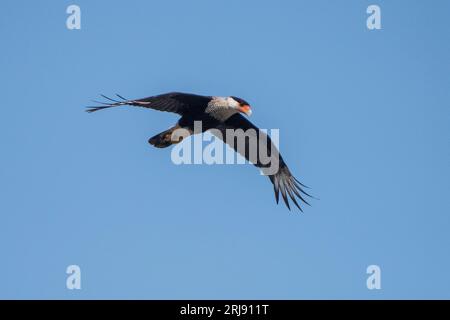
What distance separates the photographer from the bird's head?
1204 cm

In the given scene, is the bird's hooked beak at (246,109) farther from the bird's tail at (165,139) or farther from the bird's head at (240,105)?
the bird's tail at (165,139)

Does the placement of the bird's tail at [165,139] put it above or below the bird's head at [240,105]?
below

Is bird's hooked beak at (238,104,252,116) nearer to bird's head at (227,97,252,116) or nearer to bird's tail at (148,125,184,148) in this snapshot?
bird's head at (227,97,252,116)

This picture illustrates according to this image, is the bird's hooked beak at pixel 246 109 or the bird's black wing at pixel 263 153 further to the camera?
the bird's black wing at pixel 263 153

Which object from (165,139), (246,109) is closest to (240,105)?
(246,109)

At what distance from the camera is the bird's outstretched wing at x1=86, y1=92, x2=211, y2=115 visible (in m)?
11.1

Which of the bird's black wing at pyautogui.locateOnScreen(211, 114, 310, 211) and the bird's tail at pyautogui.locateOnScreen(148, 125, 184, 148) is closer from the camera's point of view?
the bird's tail at pyautogui.locateOnScreen(148, 125, 184, 148)

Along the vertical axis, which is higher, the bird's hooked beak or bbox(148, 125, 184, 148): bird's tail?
the bird's hooked beak

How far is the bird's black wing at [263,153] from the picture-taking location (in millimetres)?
13078
